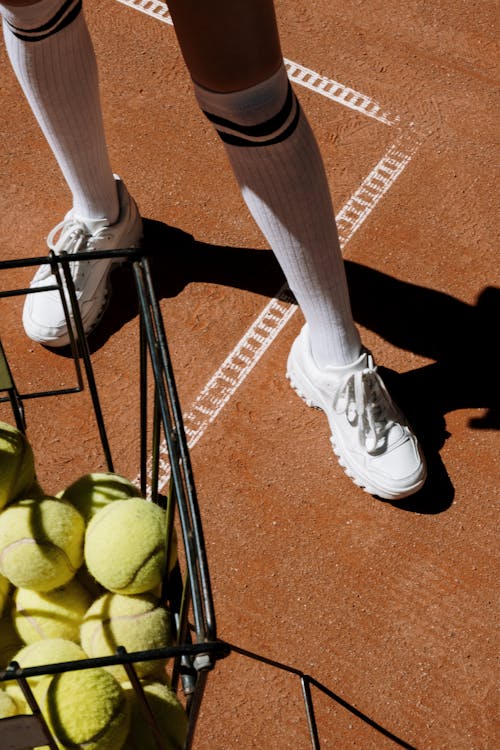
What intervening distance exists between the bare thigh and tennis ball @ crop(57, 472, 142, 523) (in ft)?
2.47

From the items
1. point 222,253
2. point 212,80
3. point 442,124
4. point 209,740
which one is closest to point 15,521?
point 212,80

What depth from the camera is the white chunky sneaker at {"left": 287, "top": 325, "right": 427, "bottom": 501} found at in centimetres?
211

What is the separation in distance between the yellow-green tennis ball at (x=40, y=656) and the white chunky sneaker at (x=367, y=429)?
1.15 m

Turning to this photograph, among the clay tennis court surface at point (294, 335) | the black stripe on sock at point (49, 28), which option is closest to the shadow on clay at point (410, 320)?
the clay tennis court surface at point (294, 335)

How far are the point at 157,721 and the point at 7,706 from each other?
0.17 meters

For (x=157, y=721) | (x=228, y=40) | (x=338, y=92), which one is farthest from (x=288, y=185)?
(x=338, y=92)

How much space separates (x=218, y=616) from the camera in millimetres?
2033

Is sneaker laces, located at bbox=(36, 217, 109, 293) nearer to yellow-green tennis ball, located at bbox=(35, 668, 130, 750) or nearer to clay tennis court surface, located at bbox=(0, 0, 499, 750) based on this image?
clay tennis court surface, located at bbox=(0, 0, 499, 750)

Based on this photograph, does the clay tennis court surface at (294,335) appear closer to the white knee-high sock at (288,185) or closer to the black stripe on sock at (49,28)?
the white knee-high sock at (288,185)

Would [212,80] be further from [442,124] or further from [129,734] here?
[442,124]

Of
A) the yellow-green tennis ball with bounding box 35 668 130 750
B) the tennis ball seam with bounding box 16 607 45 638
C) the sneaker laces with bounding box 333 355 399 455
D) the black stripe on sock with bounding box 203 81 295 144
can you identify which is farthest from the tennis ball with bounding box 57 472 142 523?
the sneaker laces with bounding box 333 355 399 455

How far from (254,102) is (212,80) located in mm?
85

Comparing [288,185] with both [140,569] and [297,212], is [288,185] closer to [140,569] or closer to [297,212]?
[297,212]

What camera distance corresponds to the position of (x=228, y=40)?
1.49 meters
